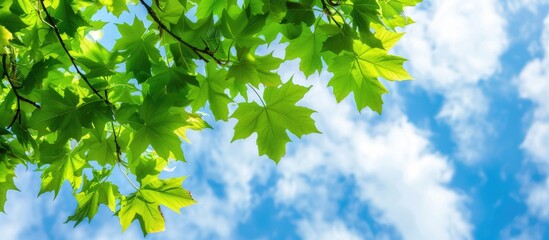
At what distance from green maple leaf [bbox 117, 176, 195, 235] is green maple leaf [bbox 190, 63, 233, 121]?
0.47m

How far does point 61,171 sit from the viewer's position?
102 inches

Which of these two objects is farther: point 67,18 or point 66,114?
point 67,18

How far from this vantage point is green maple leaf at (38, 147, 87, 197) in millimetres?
2559

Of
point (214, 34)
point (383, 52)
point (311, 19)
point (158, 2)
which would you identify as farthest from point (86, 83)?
point (383, 52)

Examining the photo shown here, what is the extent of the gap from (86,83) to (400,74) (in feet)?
4.46

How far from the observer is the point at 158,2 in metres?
2.18

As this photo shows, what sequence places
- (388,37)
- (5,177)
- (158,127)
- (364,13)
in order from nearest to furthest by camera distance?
(364,13) → (158,127) → (388,37) → (5,177)

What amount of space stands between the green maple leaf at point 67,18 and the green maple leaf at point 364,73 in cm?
115

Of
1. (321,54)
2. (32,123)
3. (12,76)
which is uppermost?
(321,54)

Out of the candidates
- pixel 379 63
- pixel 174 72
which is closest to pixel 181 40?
pixel 174 72

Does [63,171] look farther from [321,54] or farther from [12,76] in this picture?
[321,54]

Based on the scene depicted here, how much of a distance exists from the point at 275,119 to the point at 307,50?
1.22 ft

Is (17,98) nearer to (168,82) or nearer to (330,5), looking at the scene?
(168,82)

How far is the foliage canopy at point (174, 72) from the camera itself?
2027 millimetres
